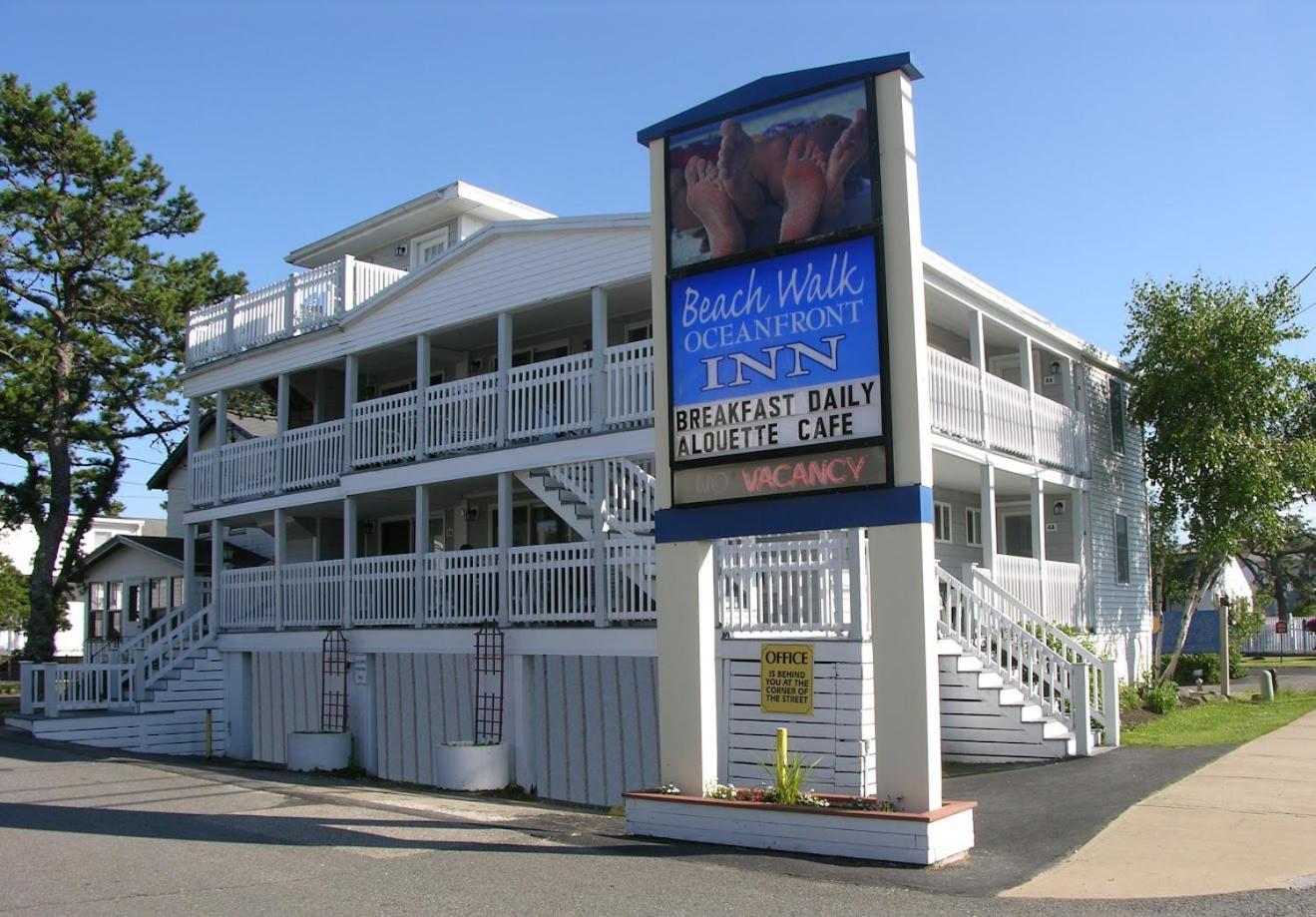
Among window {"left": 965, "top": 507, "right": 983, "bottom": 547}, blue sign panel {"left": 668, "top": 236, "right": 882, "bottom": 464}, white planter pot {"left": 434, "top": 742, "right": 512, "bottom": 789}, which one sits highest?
blue sign panel {"left": 668, "top": 236, "right": 882, "bottom": 464}

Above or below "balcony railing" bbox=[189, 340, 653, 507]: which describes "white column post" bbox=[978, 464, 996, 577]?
below

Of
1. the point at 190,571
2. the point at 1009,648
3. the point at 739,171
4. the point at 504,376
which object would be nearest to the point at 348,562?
the point at 504,376

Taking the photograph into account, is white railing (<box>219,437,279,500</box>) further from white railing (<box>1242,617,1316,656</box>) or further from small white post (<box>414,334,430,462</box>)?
white railing (<box>1242,617,1316,656</box>)

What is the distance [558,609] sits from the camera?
16.8 m

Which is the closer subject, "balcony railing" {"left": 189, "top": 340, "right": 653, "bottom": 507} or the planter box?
the planter box

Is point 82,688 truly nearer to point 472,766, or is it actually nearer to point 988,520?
point 472,766

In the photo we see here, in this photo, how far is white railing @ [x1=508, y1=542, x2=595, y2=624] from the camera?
16.6 meters

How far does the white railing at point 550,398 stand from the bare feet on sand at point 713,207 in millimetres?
5617

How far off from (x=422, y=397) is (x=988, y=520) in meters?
9.22

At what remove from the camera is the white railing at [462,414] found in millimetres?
19031

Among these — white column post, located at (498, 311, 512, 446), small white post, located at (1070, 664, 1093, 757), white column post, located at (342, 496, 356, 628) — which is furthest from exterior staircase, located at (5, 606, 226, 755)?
small white post, located at (1070, 664, 1093, 757)

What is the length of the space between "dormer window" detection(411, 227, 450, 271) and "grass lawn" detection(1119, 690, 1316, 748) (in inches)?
631

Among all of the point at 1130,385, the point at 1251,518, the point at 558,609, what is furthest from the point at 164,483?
the point at 1251,518

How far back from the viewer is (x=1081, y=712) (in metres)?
15.0
